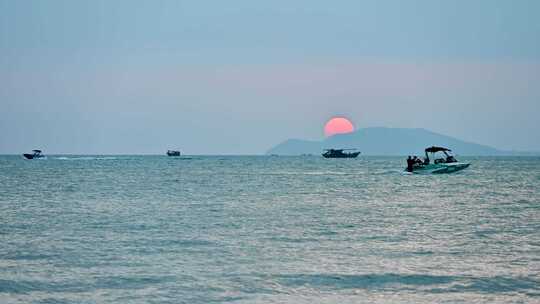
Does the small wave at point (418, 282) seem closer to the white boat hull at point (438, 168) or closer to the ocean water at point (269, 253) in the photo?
the ocean water at point (269, 253)

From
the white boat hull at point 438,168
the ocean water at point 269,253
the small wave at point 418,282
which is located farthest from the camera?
the white boat hull at point 438,168

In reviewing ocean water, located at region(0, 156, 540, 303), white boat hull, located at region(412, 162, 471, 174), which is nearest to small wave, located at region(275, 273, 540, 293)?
ocean water, located at region(0, 156, 540, 303)

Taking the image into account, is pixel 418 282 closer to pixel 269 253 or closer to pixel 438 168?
pixel 269 253

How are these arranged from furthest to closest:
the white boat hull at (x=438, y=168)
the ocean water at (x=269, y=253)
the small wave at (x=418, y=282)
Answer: the white boat hull at (x=438, y=168)
the small wave at (x=418, y=282)
the ocean water at (x=269, y=253)

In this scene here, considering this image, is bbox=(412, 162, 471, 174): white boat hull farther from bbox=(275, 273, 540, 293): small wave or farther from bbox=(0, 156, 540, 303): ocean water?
bbox=(275, 273, 540, 293): small wave

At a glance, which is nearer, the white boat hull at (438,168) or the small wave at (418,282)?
the small wave at (418,282)

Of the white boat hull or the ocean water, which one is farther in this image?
the white boat hull

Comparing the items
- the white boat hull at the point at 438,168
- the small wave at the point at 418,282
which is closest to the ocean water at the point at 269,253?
the small wave at the point at 418,282

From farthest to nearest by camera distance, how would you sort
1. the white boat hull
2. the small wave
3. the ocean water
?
the white boat hull → the small wave → the ocean water

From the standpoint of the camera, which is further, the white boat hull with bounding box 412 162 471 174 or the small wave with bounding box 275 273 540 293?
the white boat hull with bounding box 412 162 471 174

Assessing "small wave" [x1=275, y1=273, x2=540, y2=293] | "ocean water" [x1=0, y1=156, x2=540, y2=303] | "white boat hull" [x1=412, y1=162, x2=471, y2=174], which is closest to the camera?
"ocean water" [x1=0, y1=156, x2=540, y2=303]

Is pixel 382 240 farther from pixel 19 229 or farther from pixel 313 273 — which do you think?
pixel 19 229

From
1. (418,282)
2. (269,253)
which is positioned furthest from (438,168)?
(418,282)

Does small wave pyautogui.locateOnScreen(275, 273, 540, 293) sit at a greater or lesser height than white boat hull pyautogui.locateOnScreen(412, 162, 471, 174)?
lesser
